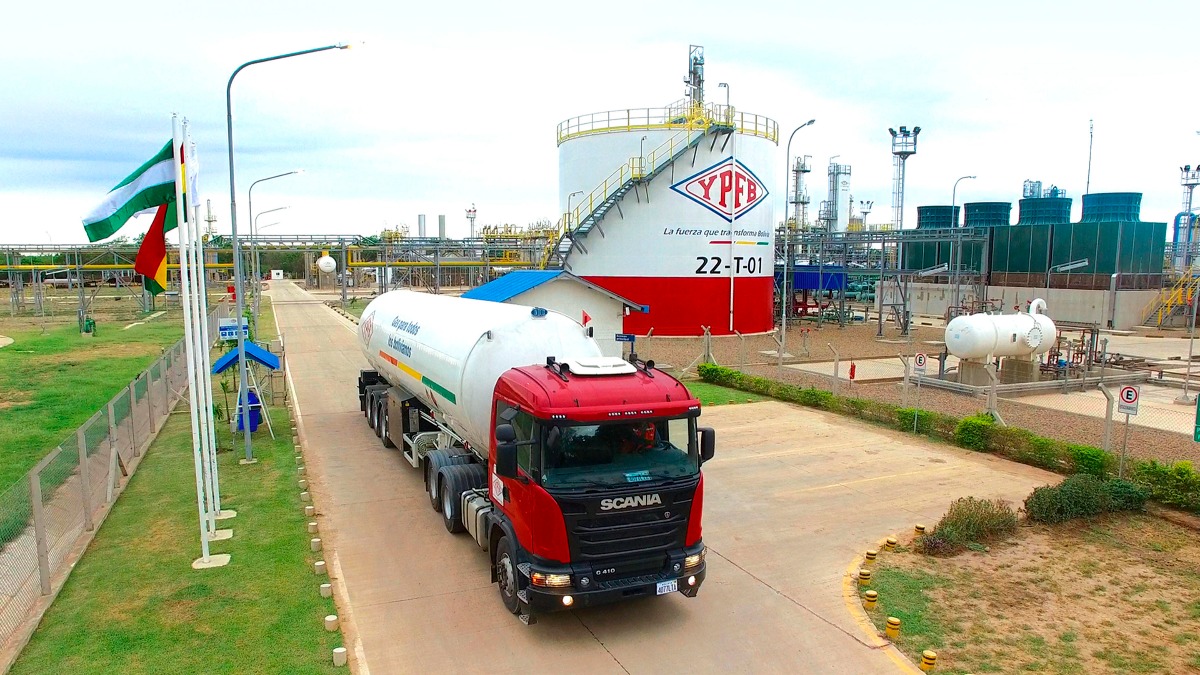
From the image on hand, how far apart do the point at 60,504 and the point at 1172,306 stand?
59005mm

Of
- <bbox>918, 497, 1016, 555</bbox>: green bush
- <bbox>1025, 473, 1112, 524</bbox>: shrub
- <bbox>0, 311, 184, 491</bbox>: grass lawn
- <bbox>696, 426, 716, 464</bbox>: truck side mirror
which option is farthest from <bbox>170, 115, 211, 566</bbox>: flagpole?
<bbox>1025, 473, 1112, 524</bbox>: shrub

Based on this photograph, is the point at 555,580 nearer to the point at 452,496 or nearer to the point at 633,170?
the point at 452,496

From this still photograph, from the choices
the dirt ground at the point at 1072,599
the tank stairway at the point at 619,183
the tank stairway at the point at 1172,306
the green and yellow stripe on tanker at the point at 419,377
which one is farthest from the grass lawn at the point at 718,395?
the tank stairway at the point at 1172,306

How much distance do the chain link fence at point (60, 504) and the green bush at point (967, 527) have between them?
39.3 feet

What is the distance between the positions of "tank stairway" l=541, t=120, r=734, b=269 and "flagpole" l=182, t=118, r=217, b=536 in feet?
85.3

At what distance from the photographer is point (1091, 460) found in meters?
15.1

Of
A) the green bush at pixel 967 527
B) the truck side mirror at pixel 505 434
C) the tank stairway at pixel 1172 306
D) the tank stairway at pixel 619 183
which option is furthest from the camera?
the tank stairway at pixel 1172 306

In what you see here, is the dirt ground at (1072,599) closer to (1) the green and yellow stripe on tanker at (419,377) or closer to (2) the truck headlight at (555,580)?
(2) the truck headlight at (555,580)

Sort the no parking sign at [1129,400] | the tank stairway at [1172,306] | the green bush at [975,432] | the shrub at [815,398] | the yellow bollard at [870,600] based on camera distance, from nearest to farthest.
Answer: the yellow bollard at [870,600]
the no parking sign at [1129,400]
the green bush at [975,432]
the shrub at [815,398]
the tank stairway at [1172,306]

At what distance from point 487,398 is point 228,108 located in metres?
9.43

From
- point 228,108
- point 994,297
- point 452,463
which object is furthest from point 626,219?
point 994,297

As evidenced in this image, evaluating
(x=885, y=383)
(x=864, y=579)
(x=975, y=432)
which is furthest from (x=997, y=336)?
(x=864, y=579)

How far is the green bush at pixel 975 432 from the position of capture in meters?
17.7

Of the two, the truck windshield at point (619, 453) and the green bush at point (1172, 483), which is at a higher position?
the truck windshield at point (619, 453)
